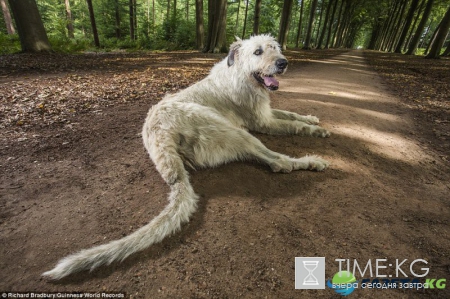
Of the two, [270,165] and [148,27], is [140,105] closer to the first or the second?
[270,165]

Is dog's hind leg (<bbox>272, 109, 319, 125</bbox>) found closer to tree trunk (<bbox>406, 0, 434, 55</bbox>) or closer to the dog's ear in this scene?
the dog's ear

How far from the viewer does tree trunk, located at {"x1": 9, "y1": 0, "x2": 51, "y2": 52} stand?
10570mm

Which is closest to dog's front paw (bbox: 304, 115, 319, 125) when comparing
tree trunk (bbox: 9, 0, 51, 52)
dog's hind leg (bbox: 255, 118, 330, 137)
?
dog's hind leg (bbox: 255, 118, 330, 137)

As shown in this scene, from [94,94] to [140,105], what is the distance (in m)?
1.74

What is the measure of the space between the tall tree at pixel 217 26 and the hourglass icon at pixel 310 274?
633 inches

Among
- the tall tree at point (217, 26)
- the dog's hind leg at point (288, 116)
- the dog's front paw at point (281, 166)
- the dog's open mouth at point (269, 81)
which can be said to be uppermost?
the tall tree at point (217, 26)

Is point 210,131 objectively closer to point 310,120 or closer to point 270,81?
point 270,81

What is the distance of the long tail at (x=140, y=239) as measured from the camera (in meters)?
1.67

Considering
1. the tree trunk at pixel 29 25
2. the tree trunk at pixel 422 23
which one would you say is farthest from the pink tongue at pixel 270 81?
Answer: the tree trunk at pixel 422 23

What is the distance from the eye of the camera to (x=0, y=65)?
349 inches

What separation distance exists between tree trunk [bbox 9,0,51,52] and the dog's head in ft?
42.1

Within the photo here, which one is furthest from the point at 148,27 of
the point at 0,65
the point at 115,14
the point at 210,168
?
the point at 210,168

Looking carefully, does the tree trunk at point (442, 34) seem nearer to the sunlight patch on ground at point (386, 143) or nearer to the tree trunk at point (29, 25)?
the sunlight patch on ground at point (386, 143)

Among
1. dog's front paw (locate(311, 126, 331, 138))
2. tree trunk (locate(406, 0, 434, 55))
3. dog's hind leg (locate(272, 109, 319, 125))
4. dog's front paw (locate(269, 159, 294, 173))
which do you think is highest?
tree trunk (locate(406, 0, 434, 55))
